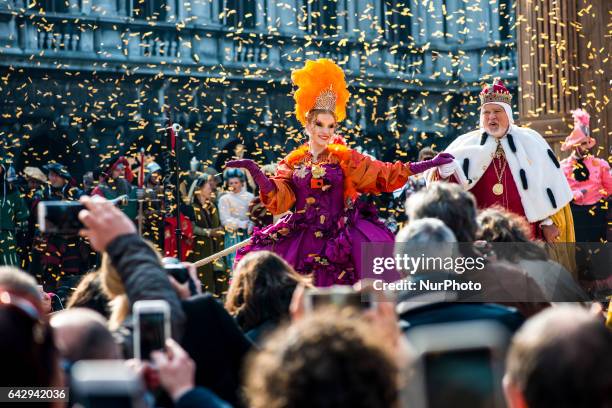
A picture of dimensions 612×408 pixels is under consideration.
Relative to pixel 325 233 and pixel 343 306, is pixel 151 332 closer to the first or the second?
pixel 343 306

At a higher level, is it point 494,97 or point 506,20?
point 506,20

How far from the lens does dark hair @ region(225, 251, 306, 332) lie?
4793 mm

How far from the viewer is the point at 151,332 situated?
121 inches

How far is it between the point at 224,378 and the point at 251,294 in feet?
1.95

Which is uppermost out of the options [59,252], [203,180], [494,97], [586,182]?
[494,97]

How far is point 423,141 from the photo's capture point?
91.6 ft

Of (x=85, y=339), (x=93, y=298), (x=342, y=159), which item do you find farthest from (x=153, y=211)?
(x=85, y=339)

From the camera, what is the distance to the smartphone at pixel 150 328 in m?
3.06

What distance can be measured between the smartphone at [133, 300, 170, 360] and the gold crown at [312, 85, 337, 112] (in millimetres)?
5827

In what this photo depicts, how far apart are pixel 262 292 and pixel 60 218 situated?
98 centimetres

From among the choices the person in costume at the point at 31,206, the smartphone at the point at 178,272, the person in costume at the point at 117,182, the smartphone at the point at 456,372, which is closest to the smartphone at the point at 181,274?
the smartphone at the point at 178,272

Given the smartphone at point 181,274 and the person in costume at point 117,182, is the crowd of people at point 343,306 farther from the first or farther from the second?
the person in costume at point 117,182

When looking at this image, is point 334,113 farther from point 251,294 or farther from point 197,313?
point 197,313

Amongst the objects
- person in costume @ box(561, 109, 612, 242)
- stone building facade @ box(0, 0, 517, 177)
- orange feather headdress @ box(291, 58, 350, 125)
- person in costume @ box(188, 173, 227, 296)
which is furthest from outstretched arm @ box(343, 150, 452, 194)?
stone building facade @ box(0, 0, 517, 177)
